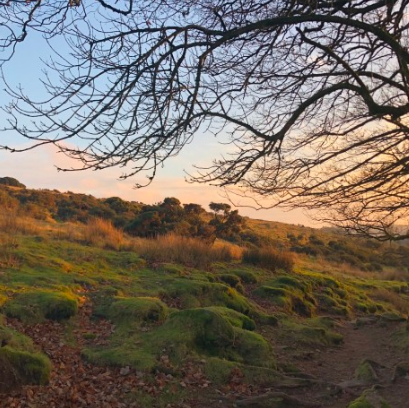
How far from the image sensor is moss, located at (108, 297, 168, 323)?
8789mm

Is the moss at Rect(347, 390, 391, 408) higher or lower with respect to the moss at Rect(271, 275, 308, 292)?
lower

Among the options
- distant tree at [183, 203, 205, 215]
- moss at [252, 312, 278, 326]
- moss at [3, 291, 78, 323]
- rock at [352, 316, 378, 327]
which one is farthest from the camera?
distant tree at [183, 203, 205, 215]

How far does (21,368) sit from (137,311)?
10.4 feet

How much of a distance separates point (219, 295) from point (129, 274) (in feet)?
9.25

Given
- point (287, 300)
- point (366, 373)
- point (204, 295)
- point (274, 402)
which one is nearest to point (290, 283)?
point (287, 300)

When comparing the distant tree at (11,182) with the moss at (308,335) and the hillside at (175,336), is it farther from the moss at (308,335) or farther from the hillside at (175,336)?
the moss at (308,335)

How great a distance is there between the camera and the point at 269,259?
64.3 ft

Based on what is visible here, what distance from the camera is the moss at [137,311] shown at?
8.79 m

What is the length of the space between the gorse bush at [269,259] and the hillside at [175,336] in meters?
2.63

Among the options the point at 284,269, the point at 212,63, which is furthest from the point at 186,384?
the point at 284,269

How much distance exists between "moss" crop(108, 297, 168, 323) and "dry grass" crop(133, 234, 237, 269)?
6.25 metres

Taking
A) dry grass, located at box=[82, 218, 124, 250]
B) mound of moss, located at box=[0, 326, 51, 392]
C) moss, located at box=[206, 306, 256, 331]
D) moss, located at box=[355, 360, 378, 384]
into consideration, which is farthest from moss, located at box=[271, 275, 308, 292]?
mound of moss, located at box=[0, 326, 51, 392]

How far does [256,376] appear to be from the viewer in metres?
7.39

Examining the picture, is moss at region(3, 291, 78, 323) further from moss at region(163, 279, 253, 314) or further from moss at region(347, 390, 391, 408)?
moss at region(347, 390, 391, 408)
